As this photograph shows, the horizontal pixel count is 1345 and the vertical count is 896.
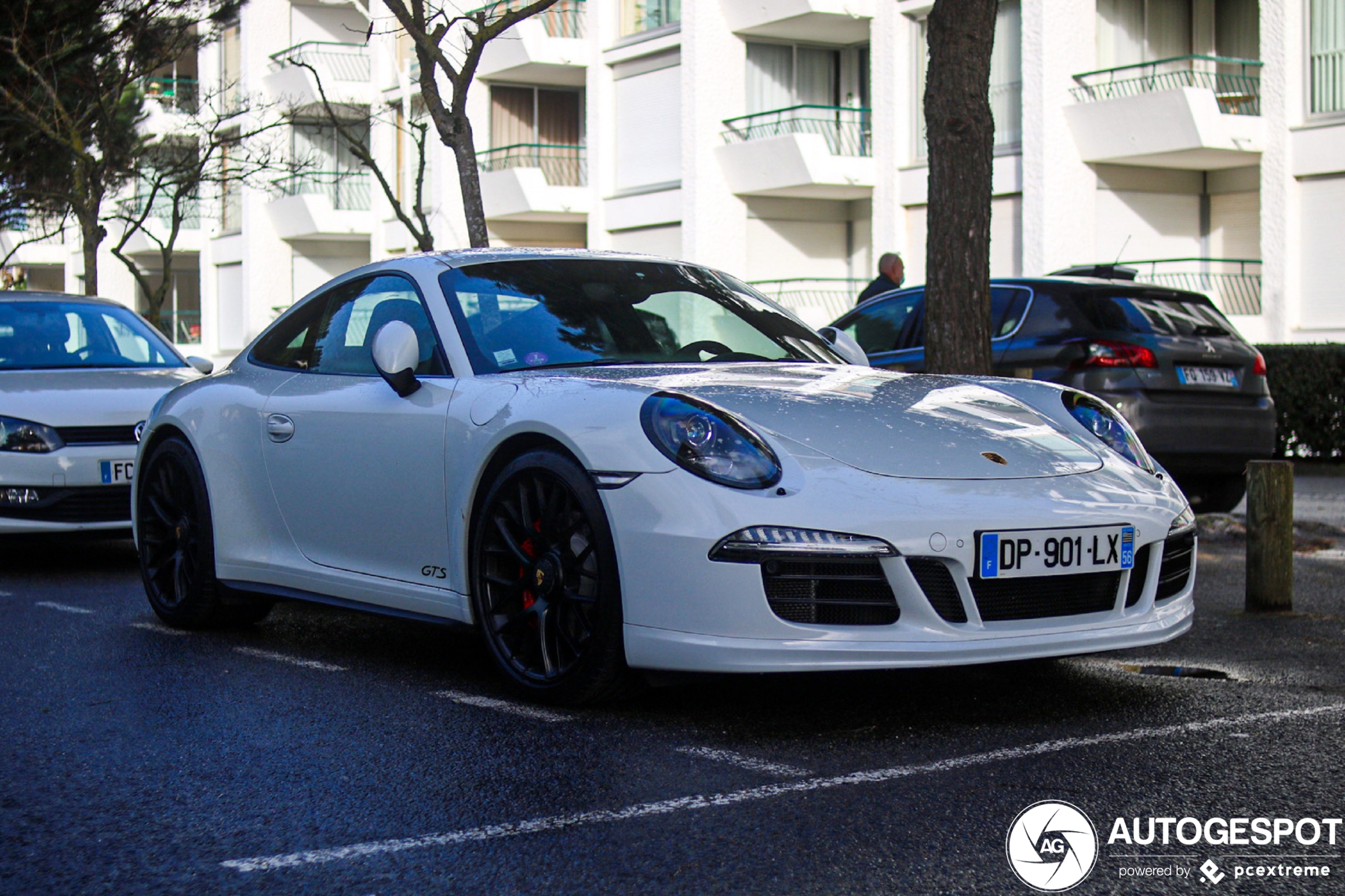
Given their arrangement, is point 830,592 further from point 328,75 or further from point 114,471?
point 328,75

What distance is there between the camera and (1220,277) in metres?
25.1

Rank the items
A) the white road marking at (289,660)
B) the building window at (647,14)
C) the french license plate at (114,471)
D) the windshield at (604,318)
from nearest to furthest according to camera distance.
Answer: the windshield at (604,318) < the white road marking at (289,660) < the french license plate at (114,471) < the building window at (647,14)

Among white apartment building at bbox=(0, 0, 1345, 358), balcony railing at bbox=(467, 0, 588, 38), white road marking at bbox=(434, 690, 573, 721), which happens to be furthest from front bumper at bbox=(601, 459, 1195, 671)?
balcony railing at bbox=(467, 0, 588, 38)

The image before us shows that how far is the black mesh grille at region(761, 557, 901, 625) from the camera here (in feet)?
14.4

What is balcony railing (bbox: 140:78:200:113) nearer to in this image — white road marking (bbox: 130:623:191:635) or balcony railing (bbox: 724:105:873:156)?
balcony railing (bbox: 724:105:873:156)

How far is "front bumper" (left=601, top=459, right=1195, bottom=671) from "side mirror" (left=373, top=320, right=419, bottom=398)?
109 cm

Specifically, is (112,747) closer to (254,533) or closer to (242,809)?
(242,809)

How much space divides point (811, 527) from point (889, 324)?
7241mm

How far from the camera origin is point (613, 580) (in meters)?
4.61

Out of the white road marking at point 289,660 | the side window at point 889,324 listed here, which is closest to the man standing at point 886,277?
the side window at point 889,324

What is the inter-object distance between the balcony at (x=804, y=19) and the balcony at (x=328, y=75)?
14.2m

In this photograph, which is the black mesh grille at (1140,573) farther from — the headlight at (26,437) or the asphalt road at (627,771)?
the headlight at (26,437)

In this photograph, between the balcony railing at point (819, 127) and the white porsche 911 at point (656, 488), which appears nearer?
the white porsche 911 at point (656, 488)

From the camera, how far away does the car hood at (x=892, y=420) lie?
466 cm
